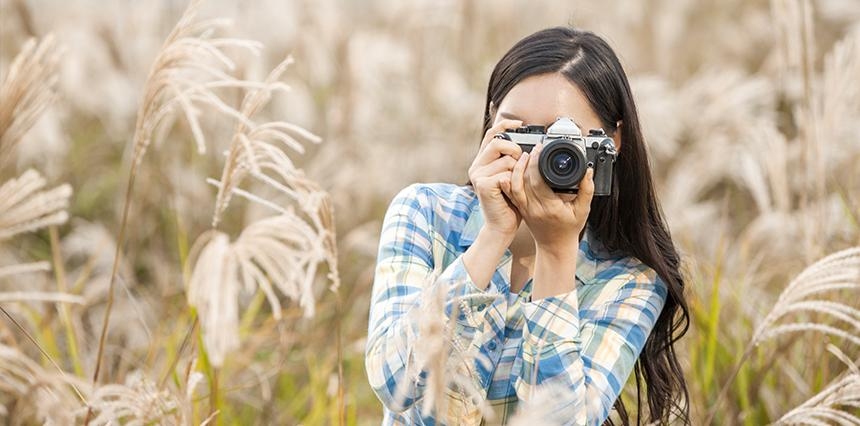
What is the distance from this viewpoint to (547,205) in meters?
1.82

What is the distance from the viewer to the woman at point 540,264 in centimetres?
180

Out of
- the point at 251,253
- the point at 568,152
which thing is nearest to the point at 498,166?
the point at 568,152

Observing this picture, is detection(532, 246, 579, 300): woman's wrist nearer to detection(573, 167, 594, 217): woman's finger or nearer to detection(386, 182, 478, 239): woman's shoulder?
detection(573, 167, 594, 217): woman's finger

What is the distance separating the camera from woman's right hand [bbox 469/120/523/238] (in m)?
1.82

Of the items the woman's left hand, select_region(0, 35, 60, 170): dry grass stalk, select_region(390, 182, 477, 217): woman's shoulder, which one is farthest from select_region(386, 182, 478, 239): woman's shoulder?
select_region(0, 35, 60, 170): dry grass stalk

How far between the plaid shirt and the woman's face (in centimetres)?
24

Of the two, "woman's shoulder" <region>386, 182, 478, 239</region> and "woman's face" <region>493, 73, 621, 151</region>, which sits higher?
"woman's face" <region>493, 73, 621, 151</region>

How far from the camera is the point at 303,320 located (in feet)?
12.1

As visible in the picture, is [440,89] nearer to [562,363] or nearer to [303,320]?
[303,320]

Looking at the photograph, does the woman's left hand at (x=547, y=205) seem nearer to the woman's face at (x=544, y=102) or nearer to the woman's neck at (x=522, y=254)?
the woman's face at (x=544, y=102)

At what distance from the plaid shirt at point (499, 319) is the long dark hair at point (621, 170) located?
36mm

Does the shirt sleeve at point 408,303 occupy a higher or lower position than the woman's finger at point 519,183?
lower

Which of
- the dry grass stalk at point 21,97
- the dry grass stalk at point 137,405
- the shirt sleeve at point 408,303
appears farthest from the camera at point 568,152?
the dry grass stalk at point 21,97

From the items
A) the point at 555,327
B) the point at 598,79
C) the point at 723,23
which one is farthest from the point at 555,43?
the point at 723,23
